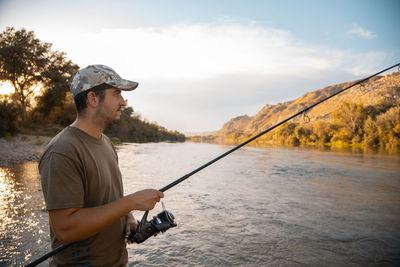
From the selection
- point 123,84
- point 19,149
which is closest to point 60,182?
point 123,84

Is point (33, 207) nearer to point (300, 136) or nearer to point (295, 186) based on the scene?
point (295, 186)

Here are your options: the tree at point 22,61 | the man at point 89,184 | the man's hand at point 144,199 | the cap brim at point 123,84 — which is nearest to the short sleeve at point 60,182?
the man at point 89,184

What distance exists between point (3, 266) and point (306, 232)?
501 cm

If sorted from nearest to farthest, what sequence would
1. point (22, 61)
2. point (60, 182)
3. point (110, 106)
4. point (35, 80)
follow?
1. point (60, 182)
2. point (110, 106)
3. point (22, 61)
4. point (35, 80)

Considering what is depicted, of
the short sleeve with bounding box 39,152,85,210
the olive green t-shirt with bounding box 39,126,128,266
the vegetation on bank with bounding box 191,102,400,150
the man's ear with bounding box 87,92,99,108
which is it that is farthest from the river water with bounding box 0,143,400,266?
the vegetation on bank with bounding box 191,102,400,150

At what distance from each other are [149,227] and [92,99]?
3.57 feet

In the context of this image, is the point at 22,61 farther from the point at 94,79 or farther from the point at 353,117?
the point at 353,117

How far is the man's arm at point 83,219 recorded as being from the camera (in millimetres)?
1490

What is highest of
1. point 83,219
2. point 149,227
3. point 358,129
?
point 358,129

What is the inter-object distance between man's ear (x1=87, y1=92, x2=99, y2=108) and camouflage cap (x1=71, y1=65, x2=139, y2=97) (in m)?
0.05

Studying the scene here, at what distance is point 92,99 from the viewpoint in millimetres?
1809

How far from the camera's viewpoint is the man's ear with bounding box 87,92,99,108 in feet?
5.90

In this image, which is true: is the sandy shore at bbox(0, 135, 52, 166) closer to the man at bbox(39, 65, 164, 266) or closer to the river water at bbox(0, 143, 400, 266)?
the river water at bbox(0, 143, 400, 266)

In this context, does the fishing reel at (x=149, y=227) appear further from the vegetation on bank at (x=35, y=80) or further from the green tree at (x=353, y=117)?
the green tree at (x=353, y=117)
